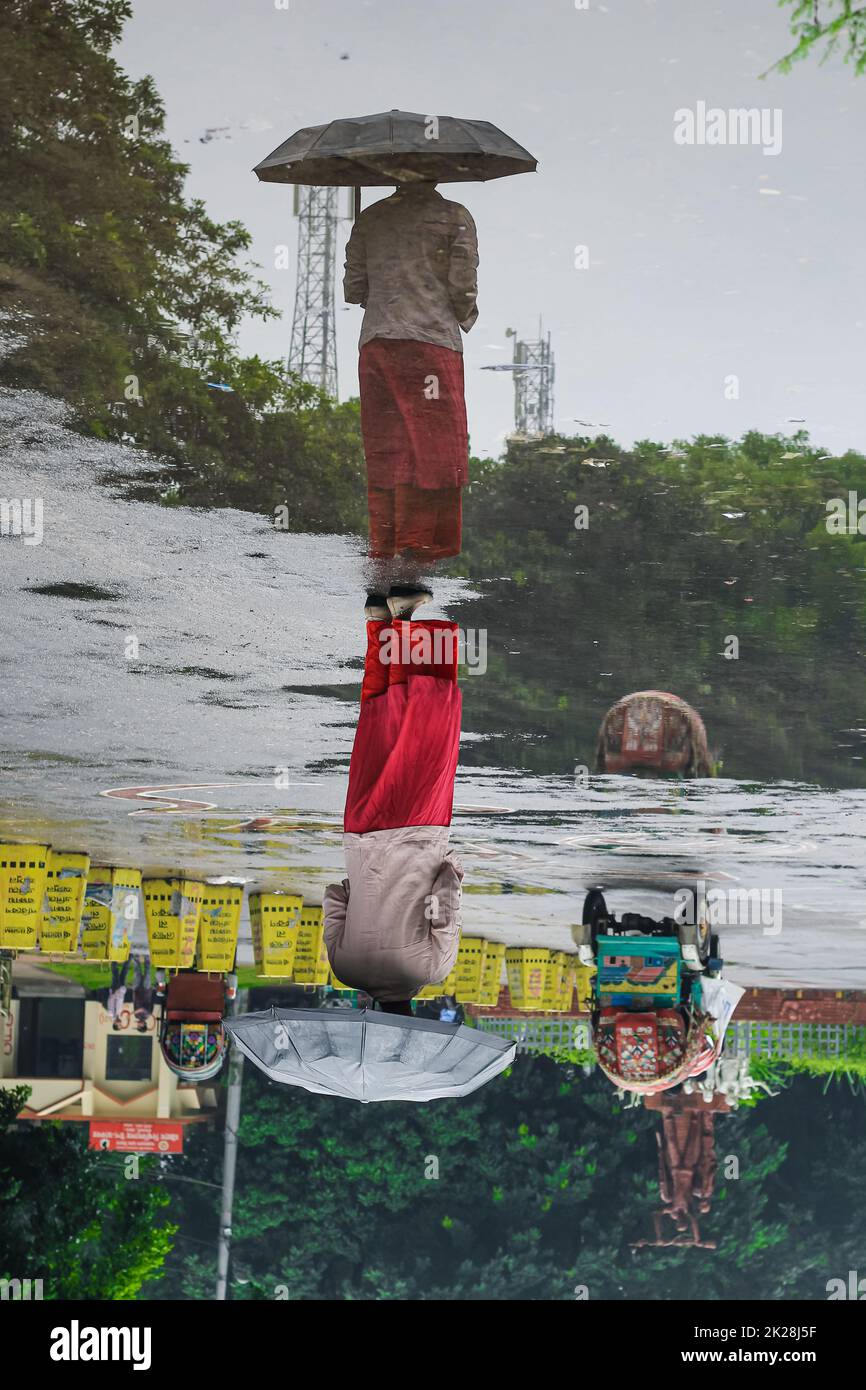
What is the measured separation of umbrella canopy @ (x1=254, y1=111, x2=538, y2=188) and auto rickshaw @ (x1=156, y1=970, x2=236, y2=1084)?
698 cm

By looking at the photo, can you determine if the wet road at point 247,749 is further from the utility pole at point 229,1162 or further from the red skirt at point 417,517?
Answer: the utility pole at point 229,1162

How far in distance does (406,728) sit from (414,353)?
2.51 feet

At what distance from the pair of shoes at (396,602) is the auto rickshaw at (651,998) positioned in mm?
4030

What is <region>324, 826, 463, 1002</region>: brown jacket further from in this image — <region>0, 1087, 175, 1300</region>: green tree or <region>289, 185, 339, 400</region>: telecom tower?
<region>0, 1087, 175, 1300</region>: green tree

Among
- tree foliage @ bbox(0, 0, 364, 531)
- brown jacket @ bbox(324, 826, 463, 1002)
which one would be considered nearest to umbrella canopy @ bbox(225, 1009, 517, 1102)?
brown jacket @ bbox(324, 826, 463, 1002)

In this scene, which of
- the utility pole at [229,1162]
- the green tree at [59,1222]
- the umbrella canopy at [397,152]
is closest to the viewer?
the umbrella canopy at [397,152]

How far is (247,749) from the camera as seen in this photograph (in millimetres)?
6242

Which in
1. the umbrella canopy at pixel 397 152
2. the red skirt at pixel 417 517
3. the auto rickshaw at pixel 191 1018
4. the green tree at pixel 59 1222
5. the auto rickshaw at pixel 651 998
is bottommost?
the green tree at pixel 59 1222

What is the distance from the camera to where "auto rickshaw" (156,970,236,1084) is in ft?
31.1

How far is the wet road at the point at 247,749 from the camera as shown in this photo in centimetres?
452

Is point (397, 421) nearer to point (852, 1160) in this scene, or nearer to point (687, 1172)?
point (687, 1172)

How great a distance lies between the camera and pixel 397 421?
3.00 m

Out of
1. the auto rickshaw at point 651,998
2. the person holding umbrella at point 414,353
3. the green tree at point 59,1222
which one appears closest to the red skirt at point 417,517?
the person holding umbrella at point 414,353
